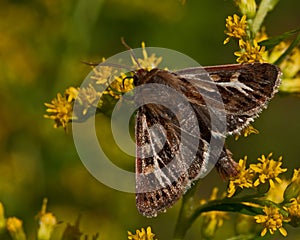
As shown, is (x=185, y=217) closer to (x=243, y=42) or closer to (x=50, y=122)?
(x=243, y=42)

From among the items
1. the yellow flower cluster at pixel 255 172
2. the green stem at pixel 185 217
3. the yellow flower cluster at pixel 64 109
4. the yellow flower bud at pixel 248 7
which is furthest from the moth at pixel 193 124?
the yellow flower cluster at pixel 64 109

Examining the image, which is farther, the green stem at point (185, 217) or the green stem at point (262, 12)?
the green stem at point (262, 12)

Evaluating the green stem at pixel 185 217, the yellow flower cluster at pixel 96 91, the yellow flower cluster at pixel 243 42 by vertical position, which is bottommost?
the green stem at pixel 185 217

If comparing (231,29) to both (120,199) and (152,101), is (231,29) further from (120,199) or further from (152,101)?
(120,199)

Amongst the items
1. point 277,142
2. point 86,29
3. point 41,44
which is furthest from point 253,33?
point 277,142

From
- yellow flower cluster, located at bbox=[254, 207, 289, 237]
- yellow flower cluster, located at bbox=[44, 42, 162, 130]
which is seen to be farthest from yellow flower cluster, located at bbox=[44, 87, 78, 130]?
yellow flower cluster, located at bbox=[254, 207, 289, 237]

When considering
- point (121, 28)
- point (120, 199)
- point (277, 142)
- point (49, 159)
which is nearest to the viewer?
point (49, 159)

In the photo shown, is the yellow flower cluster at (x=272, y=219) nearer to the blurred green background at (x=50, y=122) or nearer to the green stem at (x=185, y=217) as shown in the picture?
the green stem at (x=185, y=217)

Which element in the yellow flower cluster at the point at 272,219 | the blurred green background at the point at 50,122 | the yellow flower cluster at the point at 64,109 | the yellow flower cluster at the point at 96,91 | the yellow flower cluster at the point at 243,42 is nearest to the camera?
the yellow flower cluster at the point at 272,219
